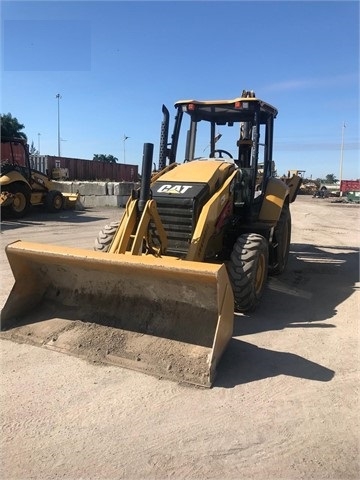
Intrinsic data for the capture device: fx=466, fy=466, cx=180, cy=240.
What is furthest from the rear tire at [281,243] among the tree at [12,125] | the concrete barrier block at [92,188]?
the tree at [12,125]

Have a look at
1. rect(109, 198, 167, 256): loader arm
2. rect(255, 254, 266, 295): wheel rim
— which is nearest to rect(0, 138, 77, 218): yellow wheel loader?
rect(109, 198, 167, 256): loader arm

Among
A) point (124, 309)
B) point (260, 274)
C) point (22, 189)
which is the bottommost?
point (124, 309)

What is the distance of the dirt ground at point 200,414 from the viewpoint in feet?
8.83

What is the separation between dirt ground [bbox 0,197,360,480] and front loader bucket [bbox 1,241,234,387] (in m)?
0.18

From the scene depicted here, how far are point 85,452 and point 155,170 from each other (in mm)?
4594

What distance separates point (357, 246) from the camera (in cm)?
1165

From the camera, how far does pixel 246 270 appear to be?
5148 mm

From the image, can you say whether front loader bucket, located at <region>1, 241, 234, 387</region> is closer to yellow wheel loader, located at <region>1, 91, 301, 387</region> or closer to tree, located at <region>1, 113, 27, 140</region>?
yellow wheel loader, located at <region>1, 91, 301, 387</region>

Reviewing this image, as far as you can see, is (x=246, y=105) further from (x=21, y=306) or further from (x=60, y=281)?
(x=21, y=306)

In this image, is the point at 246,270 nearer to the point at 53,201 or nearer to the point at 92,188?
the point at 53,201

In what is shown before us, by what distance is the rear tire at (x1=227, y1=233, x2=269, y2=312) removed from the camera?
5141 mm

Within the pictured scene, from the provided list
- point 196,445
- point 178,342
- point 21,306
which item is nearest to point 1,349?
point 21,306

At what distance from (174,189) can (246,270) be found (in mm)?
1292

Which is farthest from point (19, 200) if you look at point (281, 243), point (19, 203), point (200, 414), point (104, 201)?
point (200, 414)
